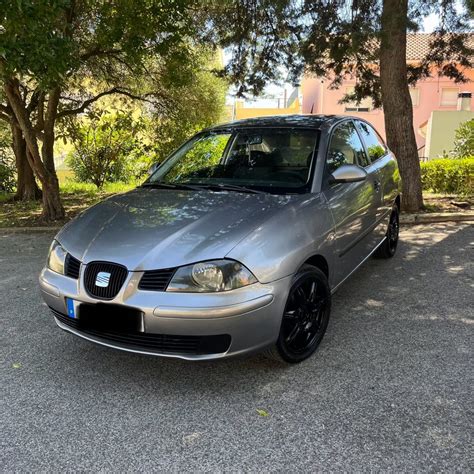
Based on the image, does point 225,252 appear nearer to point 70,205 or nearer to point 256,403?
point 256,403

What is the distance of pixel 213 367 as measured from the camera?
10.4 feet

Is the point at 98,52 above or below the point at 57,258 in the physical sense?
above

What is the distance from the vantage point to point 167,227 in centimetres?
295

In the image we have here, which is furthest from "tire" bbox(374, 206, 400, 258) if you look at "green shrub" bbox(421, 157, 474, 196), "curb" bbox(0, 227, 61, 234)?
"curb" bbox(0, 227, 61, 234)

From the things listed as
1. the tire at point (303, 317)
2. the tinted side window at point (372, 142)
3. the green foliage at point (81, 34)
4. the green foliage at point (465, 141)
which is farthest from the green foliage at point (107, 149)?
the tire at point (303, 317)

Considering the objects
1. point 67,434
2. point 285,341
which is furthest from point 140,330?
point 285,341

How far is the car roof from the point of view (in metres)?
4.09

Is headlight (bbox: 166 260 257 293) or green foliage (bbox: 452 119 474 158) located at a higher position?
green foliage (bbox: 452 119 474 158)

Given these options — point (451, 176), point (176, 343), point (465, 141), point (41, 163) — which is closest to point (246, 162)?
point (176, 343)

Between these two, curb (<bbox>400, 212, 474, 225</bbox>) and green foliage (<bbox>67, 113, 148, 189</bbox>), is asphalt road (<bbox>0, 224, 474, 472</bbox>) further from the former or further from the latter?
green foliage (<bbox>67, 113, 148, 189</bbox>)

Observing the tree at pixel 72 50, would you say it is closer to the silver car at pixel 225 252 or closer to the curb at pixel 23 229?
the curb at pixel 23 229

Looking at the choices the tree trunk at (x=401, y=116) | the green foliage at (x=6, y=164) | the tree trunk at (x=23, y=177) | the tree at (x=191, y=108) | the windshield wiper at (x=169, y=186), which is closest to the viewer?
the windshield wiper at (x=169, y=186)

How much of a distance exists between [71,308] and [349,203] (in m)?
2.31

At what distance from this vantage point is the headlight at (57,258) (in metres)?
3.06
